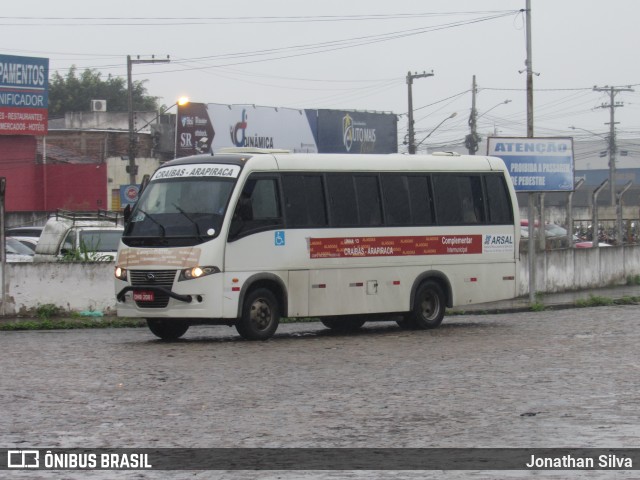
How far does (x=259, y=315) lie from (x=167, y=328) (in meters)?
1.55

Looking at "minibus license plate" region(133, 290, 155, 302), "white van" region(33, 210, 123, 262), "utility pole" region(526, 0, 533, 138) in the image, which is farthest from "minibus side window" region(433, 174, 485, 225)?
"utility pole" region(526, 0, 533, 138)

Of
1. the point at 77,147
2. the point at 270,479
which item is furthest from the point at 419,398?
the point at 77,147

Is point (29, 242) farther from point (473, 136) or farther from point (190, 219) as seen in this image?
point (473, 136)

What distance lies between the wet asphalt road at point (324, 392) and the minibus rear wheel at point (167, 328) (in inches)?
10.4

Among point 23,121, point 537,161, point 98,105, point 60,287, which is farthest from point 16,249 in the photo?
point 98,105

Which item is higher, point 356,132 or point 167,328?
point 356,132

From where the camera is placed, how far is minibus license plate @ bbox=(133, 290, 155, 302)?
17839 mm

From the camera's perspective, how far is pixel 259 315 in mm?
18391

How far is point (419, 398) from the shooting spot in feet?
38.9

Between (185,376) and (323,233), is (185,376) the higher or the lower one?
the lower one

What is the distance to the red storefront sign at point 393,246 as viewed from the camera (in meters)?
19.3

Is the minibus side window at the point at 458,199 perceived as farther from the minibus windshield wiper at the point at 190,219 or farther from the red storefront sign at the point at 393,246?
the minibus windshield wiper at the point at 190,219

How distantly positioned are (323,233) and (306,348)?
7.91 ft

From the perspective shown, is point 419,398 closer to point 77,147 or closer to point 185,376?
point 185,376
